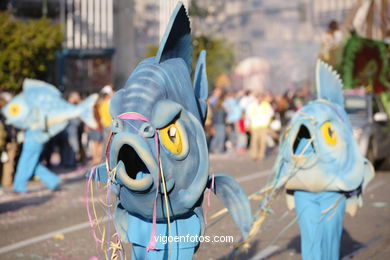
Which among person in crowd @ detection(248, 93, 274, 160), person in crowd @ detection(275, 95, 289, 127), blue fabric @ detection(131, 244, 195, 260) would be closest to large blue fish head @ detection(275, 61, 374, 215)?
blue fabric @ detection(131, 244, 195, 260)

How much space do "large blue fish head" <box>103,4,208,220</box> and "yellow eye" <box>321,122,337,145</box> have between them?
158 centimetres

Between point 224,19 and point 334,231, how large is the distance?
92824 millimetres

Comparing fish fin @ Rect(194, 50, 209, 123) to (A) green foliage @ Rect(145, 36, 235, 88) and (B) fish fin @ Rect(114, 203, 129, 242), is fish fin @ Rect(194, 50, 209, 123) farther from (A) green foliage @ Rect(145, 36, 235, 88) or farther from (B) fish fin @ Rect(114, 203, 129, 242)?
(A) green foliage @ Rect(145, 36, 235, 88)

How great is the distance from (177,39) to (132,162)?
0.89 metres

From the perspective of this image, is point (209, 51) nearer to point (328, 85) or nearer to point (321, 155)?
point (328, 85)

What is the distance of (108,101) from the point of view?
45.9 feet

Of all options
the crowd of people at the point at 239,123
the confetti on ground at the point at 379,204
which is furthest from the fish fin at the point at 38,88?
the crowd of people at the point at 239,123

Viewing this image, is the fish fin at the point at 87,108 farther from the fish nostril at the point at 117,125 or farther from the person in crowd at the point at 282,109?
the person in crowd at the point at 282,109

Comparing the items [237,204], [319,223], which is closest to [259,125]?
[319,223]

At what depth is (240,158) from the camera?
765 inches

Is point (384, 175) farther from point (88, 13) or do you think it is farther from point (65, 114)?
point (88, 13)

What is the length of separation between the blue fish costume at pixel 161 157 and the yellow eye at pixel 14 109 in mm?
8232

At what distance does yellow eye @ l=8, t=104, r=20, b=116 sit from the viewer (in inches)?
494

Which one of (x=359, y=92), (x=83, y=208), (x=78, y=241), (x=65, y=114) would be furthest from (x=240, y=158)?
(x=78, y=241)
